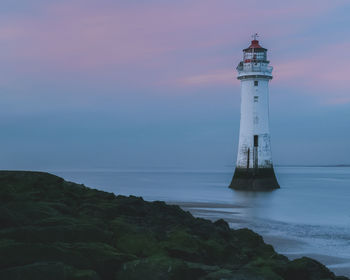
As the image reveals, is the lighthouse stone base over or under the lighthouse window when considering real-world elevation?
under

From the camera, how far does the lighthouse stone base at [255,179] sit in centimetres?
2780

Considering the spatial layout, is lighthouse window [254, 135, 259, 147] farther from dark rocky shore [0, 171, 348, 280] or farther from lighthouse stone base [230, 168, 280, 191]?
dark rocky shore [0, 171, 348, 280]

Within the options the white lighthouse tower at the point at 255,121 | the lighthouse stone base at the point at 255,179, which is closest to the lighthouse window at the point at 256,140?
the white lighthouse tower at the point at 255,121

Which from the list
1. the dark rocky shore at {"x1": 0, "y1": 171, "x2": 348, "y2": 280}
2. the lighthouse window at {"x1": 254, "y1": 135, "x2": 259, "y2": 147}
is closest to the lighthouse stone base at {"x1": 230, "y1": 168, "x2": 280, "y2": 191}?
the lighthouse window at {"x1": 254, "y1": 135, "x2": 259, "y2": 147}

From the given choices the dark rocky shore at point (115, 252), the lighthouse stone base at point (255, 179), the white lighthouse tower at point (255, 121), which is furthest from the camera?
the lighthouse stone base at point (255, 179)

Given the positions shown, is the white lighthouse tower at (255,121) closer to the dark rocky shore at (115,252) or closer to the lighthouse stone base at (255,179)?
the lighthouse stone base at (255,179)

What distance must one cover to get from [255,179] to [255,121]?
146 inches

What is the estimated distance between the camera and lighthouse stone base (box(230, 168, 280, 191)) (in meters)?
27.8

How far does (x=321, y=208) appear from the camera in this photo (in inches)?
935

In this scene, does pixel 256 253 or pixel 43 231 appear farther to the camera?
pixel 256 253

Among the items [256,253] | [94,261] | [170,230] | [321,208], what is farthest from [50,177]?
[321,208]

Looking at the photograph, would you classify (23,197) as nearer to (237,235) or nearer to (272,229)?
(237,235)

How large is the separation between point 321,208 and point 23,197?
747 inches

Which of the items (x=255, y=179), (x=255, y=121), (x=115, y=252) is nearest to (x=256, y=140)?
(x=255, y=121)
